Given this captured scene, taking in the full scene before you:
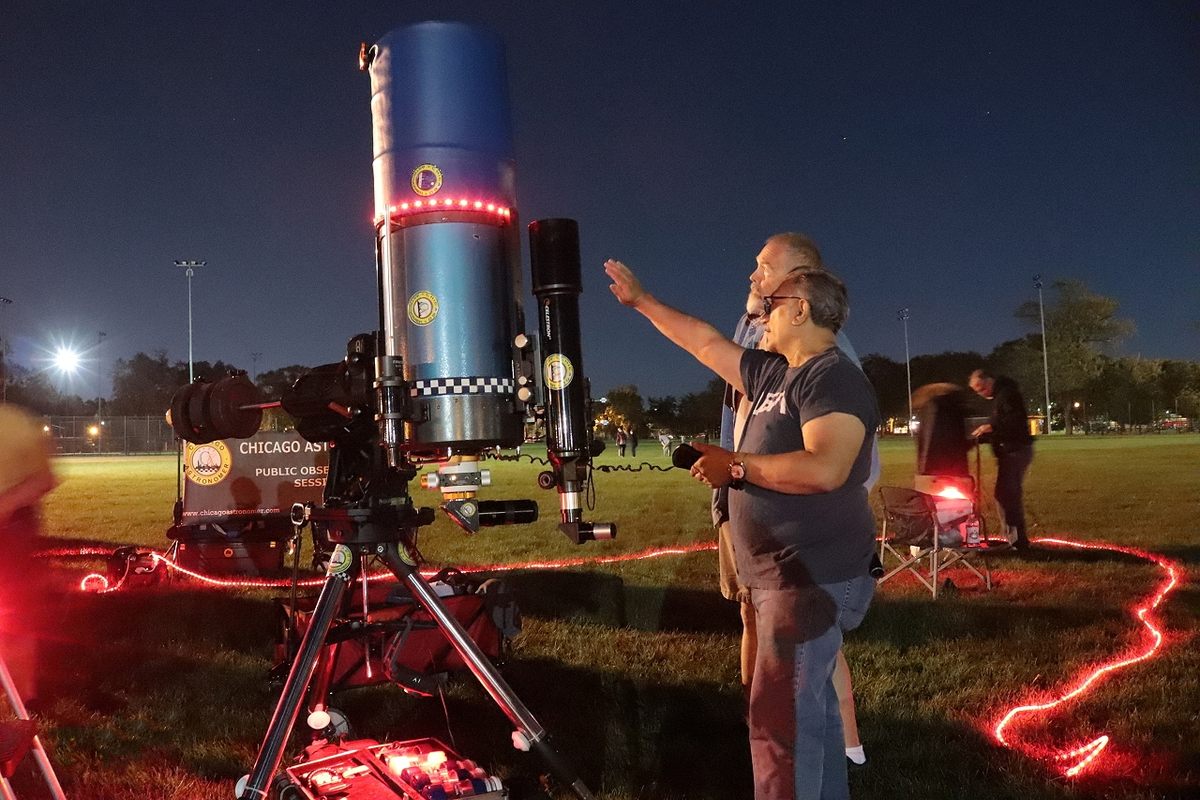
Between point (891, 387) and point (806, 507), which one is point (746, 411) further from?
point (891, 387)

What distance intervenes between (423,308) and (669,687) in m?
3.36

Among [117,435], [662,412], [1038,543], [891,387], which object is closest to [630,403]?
[662,412]

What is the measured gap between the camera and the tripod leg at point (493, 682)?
404 cm

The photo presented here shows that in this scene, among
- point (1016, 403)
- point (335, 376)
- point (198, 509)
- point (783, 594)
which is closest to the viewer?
point (783, 594)

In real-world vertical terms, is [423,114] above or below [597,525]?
above

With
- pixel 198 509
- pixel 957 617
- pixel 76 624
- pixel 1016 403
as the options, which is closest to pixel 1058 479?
pixel 1016 403

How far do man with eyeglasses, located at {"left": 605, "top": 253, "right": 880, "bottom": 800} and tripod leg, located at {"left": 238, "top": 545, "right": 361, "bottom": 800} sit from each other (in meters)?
1.80

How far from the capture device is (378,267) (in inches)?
185

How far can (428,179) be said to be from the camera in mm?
4504

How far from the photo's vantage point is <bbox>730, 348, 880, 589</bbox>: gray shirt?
123 inches

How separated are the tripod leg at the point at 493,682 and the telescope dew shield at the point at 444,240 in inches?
23.9

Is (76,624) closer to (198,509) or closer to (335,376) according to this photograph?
(198,509)

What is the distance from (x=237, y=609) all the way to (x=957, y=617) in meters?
7.01

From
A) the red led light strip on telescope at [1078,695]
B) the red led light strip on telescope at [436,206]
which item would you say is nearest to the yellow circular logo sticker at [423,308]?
the red led light strip on telescope at [436,206]
